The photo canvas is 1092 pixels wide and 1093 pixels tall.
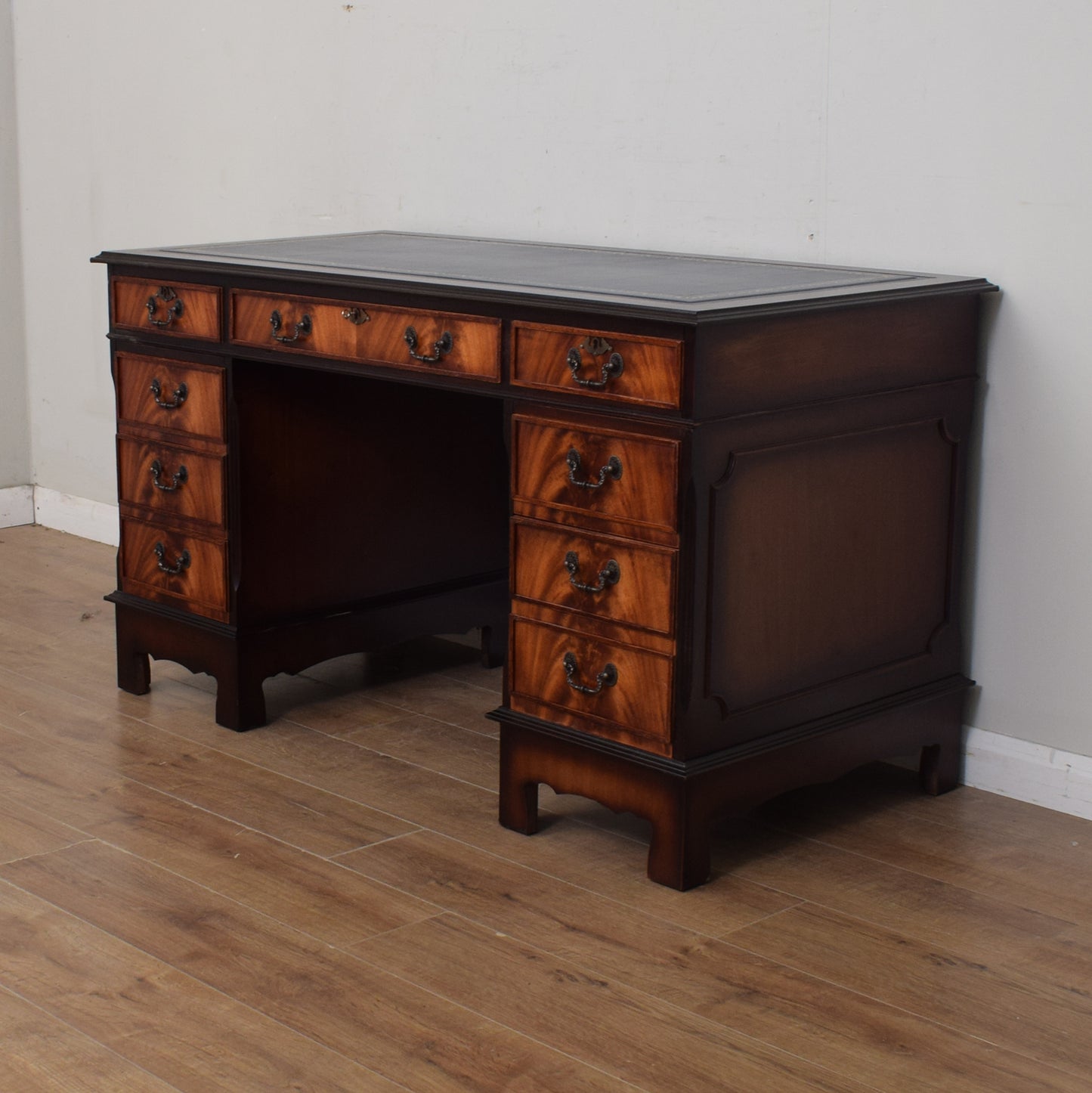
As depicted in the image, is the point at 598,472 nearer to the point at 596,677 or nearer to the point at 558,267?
the point at 596,677

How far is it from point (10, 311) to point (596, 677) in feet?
9.34

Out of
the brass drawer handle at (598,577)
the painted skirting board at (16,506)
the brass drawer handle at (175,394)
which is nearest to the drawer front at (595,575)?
the brass drawer handle at (598,577)

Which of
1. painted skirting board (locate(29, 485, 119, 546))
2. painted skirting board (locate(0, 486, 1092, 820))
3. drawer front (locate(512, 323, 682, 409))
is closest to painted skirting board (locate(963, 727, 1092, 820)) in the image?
painted skirting board (locate(0, 486, 1092, 820))

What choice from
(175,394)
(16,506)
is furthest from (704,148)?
(16,506)

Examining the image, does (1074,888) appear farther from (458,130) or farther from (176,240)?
(176,240)

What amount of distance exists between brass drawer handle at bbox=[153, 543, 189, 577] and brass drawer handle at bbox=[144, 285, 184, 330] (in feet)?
1.37

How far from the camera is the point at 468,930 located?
2.26 meters

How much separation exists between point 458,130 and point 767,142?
0.80 meters

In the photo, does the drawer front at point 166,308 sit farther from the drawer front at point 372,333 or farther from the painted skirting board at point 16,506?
the painted skirting board at point 16,506

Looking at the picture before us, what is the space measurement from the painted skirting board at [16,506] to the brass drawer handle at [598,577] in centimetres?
274

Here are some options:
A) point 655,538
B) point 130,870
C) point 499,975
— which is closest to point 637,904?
point 499,975

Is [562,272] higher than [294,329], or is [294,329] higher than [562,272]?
[562,272]

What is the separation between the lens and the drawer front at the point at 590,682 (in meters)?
2.35

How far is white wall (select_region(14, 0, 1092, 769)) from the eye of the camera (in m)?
2.62
